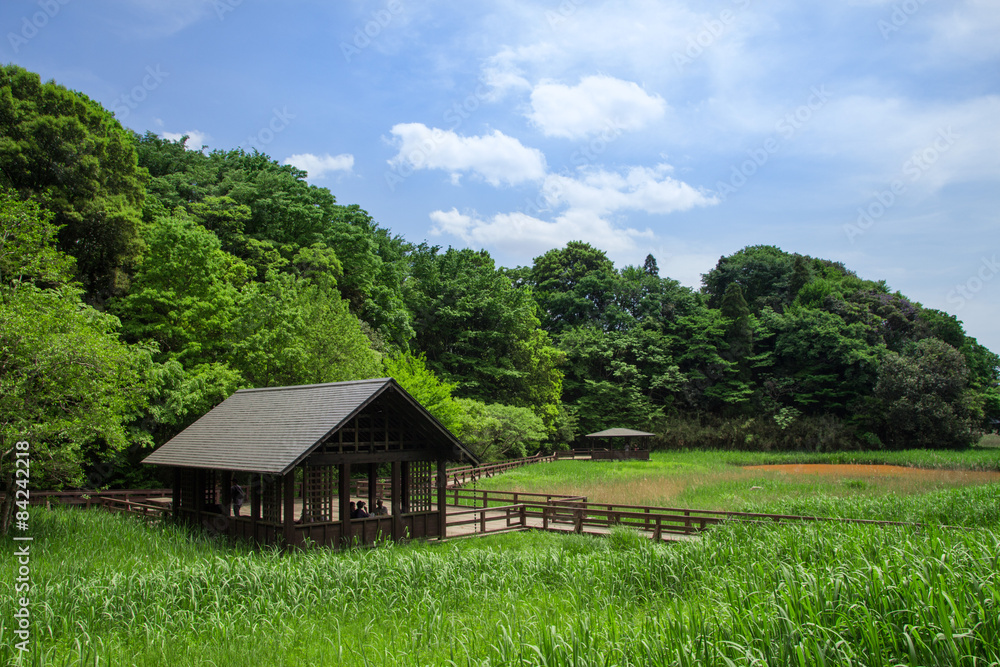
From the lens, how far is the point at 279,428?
15.6 metres

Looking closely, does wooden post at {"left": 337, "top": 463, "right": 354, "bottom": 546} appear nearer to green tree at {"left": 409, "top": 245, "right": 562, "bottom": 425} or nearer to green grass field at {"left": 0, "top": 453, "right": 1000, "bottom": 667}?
green grass field at {"left": 0, "top": 453, "right": 1000, "bottom": 667}

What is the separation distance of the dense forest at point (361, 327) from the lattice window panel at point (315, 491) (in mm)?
4860

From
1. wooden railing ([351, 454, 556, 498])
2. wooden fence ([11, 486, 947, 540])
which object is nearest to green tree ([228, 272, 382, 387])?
wooden railing ([351, 454, 556, 498])

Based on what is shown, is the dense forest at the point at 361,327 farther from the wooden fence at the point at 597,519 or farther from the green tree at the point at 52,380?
the wooden fence at the point at 597,519

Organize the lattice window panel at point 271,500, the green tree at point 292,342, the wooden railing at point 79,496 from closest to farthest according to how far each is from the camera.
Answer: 1. the lattice window panel at point 271,500
2. the wooden railing at point 79,496
3. the green tree at point 292,342

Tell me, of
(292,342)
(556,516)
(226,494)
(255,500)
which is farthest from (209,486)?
(556,516)

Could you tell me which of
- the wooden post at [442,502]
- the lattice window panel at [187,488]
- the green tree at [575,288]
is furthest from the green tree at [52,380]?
the green tree at [575,288]

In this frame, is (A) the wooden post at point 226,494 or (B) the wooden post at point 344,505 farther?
(A) the wooden post at point 226,494

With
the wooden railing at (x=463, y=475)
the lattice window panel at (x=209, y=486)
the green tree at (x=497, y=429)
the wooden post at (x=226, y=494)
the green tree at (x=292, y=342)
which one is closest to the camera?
the wooden post at (x=226, y=494)

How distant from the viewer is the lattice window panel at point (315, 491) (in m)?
14.8

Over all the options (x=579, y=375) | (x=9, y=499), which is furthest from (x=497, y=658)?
(x=579, y=375)

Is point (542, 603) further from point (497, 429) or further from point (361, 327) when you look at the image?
point (497, 429)

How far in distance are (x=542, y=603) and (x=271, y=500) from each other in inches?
342

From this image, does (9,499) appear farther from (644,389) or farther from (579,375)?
(644,389)
